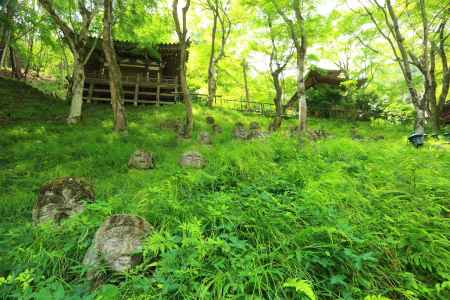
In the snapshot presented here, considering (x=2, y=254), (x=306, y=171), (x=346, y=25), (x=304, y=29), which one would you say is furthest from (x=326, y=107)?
(x=2, y=254)

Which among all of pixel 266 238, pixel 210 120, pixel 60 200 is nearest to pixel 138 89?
pixel 210 120

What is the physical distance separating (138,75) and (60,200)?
52.7 ft

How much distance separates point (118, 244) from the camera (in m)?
2.26

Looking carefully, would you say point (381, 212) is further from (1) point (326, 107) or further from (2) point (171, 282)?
(1) point (326, 107)

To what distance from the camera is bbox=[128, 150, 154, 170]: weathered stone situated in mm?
7148

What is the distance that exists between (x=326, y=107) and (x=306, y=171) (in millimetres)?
19042

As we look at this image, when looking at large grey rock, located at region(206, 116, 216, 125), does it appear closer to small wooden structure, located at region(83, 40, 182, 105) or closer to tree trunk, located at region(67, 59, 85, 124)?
small wooden structure, located at region(83, 40, 182, 105)

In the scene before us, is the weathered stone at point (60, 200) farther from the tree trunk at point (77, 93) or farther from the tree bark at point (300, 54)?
the tree bark at point (300, 54)

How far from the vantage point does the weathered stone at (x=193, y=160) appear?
6.39m

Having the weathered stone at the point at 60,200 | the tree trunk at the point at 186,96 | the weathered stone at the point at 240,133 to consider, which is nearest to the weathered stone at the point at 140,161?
the weathered stone at the point at 60,200

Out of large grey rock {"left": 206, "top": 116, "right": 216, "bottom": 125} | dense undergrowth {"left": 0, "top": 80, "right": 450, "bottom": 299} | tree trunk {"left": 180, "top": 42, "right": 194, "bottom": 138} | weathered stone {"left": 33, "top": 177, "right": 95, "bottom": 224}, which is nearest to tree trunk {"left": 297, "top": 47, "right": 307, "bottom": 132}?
large grey rock {"left": 206, "top": 116, "right": 216, "bottom": 125}

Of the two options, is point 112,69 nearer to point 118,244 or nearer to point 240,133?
point 240,133

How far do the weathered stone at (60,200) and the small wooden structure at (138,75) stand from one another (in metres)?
14.6

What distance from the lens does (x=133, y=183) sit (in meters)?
5.93
